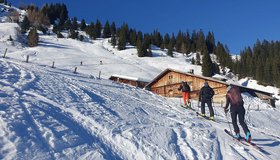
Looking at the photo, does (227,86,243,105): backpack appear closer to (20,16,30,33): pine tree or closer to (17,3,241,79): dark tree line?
(17,3,241,79): dark tree line

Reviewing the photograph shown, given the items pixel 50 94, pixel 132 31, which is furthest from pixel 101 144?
pixel 132 31

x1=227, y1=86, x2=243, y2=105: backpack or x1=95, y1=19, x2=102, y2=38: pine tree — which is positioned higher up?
x1=95, y1=19, x2=102, y2=38: pine tree

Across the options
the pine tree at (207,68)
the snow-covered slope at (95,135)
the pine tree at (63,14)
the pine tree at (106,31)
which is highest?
the pine tree at (63,14)

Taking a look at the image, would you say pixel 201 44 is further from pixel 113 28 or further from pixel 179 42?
pixel 113 28

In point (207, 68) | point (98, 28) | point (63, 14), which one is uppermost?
point (63, 14)

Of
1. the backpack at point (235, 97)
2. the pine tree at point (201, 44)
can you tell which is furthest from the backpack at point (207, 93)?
the pine tree at point (201, 44)

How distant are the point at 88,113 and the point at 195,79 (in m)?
29.2

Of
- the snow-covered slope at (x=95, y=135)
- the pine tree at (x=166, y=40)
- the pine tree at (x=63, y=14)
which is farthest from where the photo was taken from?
the pine tree at (x=63, y=14)

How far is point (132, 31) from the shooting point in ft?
351

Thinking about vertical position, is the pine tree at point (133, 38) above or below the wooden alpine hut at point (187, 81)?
above

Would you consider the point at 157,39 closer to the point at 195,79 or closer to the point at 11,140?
the point at 195,79

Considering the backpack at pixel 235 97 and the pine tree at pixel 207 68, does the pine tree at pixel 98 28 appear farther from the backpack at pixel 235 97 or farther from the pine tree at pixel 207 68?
the backpack at pixel 235 97

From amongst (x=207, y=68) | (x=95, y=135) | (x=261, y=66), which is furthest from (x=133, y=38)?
(x=95, y=135)

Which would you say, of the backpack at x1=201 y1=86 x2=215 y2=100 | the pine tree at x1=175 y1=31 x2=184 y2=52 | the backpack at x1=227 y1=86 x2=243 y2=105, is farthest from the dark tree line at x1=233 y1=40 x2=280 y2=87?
the backpack at x1=227 y1=86 x2=243 y2=105
